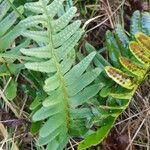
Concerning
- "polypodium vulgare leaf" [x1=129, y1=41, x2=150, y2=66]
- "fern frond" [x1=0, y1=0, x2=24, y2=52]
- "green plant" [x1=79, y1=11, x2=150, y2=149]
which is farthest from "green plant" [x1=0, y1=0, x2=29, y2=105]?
"polypodium vulgare leaf" [x1=129, y1=41, x2=150, y2=66]

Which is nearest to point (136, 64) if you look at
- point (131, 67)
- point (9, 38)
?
point (131, 67)

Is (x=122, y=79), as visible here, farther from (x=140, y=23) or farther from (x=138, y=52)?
(x=140, y=23)

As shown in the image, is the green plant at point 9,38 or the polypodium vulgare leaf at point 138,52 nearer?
the polypodium vulgare leaf at point 138,52

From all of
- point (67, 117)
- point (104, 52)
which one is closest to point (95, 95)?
point (67, 117)

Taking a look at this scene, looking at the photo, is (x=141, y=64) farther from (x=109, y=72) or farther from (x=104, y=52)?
(x=104, y=52)

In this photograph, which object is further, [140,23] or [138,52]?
[140,23]

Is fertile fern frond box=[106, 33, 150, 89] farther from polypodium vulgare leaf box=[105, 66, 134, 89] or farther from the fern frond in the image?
the fern frond

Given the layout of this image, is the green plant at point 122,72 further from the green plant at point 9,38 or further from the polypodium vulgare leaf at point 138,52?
the green plant at point 9,38

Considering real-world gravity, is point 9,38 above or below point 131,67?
above

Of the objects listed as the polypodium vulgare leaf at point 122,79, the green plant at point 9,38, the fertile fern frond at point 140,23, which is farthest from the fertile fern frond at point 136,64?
the green plant at point 9,38
